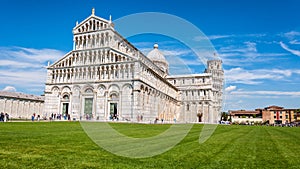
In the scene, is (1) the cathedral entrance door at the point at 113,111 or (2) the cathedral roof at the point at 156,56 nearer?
(1) the cathedral entrance door at the point at 113,111

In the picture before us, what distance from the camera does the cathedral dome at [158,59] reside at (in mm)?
86875

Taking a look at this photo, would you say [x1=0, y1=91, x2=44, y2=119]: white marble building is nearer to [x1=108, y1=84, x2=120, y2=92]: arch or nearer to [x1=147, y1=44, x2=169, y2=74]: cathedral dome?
[x1=108, y1=84, x2=120, y2=92]: arch

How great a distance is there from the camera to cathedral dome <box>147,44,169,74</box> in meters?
86.9

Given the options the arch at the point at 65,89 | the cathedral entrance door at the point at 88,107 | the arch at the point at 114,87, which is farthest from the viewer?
the arch at the point at 65,89

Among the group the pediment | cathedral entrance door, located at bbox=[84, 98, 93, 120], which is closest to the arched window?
cathedral entrance door, located at bbox=[84, 98, 93, 120]

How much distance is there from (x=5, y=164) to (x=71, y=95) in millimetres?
45401


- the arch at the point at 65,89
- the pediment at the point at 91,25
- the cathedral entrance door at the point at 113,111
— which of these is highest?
the pediment at the point at 91,25

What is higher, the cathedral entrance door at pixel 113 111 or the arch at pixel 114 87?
the arch at pixel 114 87

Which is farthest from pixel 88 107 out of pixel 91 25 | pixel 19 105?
pixel 19 105

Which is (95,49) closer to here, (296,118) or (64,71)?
(64,71)

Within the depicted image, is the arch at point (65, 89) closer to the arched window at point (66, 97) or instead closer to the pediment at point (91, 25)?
the arched window at point (66, 97)

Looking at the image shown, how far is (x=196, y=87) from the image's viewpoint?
270ft

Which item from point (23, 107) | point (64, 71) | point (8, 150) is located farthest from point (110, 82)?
point (8, 150)

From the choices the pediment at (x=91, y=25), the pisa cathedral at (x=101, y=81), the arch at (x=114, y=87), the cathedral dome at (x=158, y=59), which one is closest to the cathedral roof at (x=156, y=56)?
the cathedral dome at (x=158, y=59)
